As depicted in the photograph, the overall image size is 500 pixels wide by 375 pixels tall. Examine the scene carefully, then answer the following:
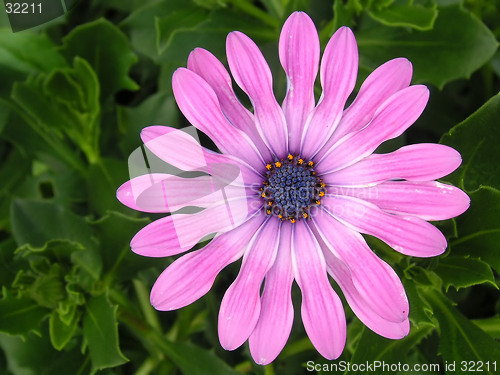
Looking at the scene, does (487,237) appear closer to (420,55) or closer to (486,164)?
(486,164)

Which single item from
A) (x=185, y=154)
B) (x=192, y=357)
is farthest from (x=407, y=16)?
(x=192, y=357)

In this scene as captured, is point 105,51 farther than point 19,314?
Yes

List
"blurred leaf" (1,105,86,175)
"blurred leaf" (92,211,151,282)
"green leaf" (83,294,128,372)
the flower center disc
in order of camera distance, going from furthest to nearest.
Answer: "blurred leaf" (1,105,86,175) → "blurred leaf" (92,211,151,282) → "green leaf" (83,294,128,372) → the flower center disc

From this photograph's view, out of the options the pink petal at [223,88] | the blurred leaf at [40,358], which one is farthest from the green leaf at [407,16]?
the blurred leaf at [40,358]

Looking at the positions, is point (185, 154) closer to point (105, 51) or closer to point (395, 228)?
point (395, 228)

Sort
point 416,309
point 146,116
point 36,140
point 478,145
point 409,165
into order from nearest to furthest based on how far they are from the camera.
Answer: point 409,165 < point 416,309 < point 478,145 < point 146,116 < point 36,140

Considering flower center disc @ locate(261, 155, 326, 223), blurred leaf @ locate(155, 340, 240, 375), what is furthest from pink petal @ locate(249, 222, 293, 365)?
blurred leaf @ locate(155, 340, 240, 375)

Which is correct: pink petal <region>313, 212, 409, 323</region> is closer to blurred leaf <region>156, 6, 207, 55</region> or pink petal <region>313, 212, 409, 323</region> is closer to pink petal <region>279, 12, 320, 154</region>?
pink petal <region>279, 12, 320, 154</region>
